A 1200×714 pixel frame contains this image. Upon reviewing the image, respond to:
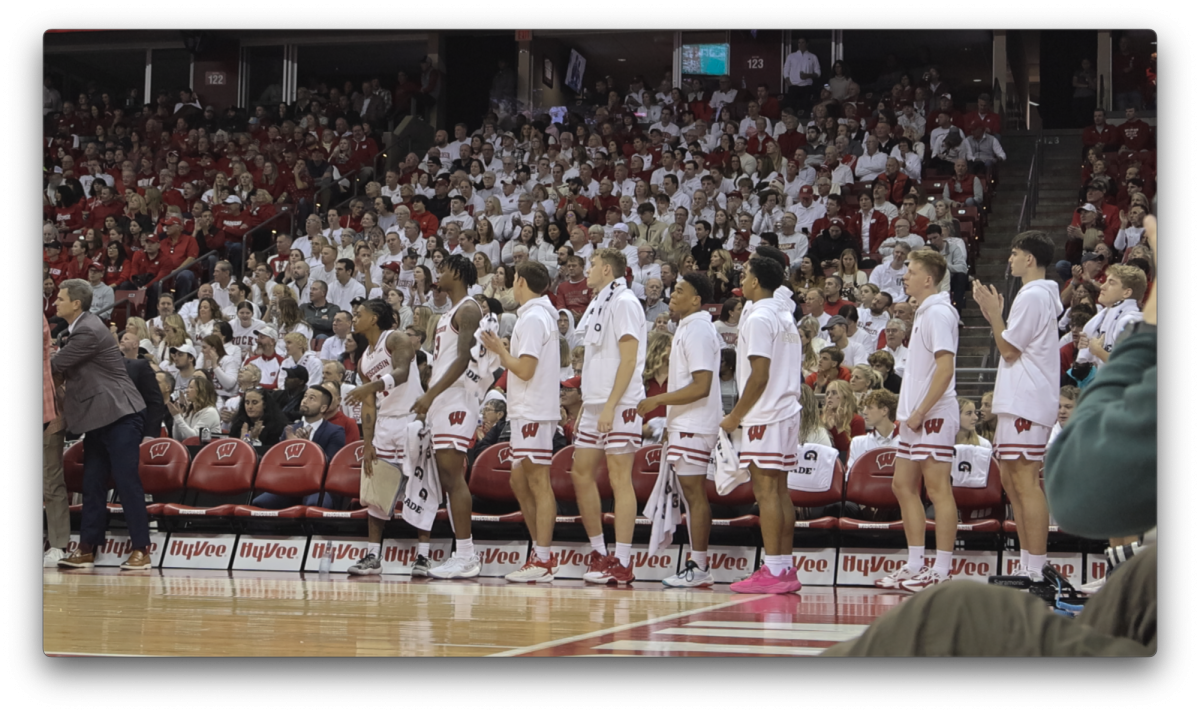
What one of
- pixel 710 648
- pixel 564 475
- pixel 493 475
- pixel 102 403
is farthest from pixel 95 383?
pixel 710 648

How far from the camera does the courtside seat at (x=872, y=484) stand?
23.1 ft

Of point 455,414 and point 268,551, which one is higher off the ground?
point 455,414

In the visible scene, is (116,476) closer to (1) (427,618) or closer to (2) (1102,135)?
(1) (427,618)

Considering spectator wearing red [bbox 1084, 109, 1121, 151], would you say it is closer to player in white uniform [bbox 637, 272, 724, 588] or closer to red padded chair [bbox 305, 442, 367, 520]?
player in white uniform [bbox 637, 272, 724, 588]

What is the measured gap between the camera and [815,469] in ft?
23.8

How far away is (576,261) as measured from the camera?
1195cm

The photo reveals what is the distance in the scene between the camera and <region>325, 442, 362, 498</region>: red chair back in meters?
7.95

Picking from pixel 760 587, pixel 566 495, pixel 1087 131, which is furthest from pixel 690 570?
pixel 1087 131

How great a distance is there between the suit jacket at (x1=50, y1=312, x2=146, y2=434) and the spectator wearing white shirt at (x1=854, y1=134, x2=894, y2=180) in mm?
8841

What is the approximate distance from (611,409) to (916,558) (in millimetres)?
1711

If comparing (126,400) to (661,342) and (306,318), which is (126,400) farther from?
(306,318)

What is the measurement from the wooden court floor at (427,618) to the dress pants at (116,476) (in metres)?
0.50

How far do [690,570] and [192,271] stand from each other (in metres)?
9.74

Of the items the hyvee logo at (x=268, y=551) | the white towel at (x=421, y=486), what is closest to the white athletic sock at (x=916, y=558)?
the white towel at (x=421, y=486)
